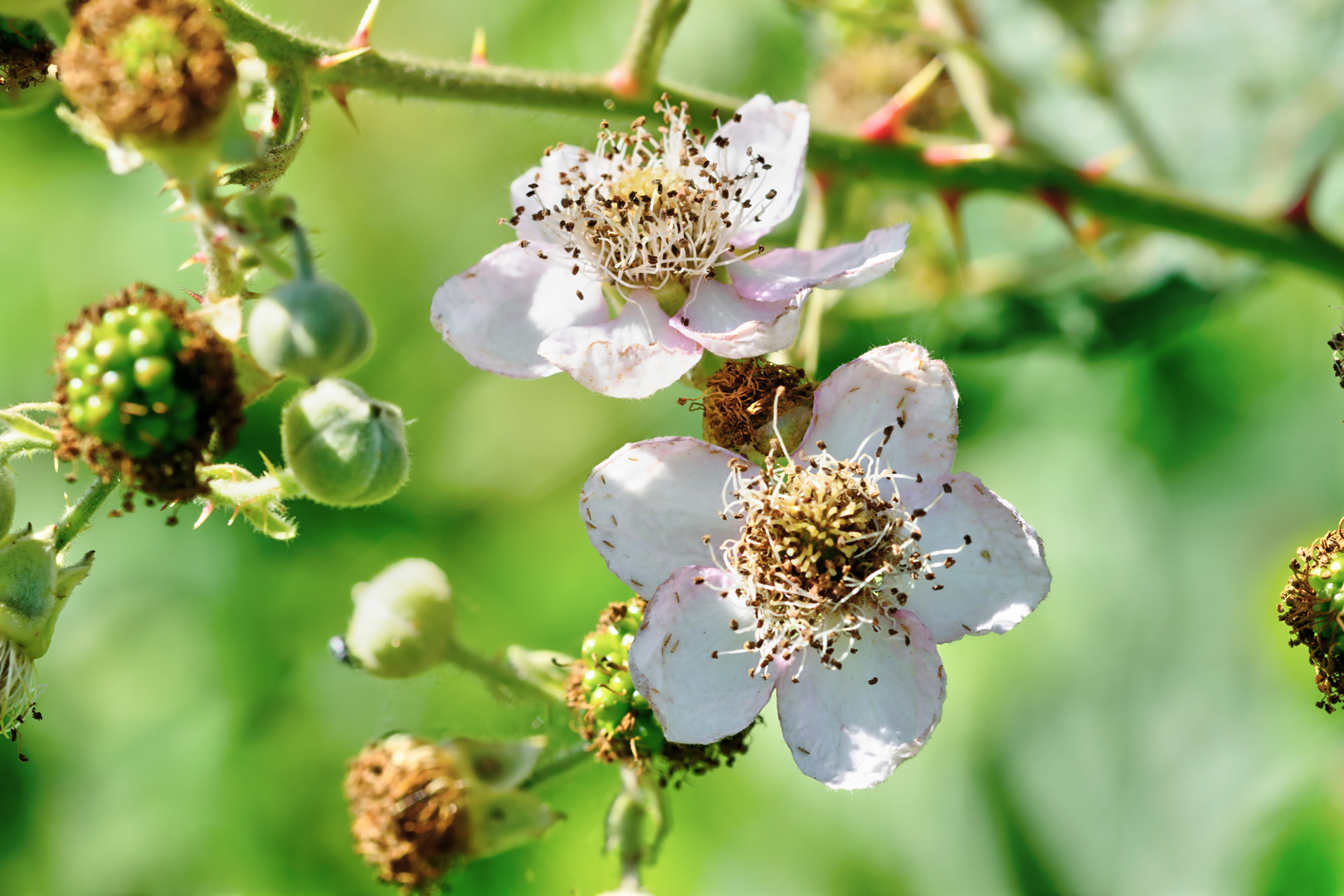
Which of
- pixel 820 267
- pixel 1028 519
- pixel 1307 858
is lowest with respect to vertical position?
pixel 1028 519

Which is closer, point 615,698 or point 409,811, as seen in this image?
point 615,698

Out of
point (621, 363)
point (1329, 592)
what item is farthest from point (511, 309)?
point (1329, 592)

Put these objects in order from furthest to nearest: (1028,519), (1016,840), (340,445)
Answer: (1028,519) < (1016,840) < (340,445)

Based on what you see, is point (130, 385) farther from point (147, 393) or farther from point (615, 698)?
point (615, 698)

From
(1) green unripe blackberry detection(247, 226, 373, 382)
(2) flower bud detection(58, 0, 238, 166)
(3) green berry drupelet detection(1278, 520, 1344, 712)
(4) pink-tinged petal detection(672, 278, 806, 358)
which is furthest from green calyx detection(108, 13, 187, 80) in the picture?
(3) green berry drupelet detection(1278, 520, 1344, 712)

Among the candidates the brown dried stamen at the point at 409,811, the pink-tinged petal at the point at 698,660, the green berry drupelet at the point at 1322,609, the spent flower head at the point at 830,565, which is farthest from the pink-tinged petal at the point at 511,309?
the green berry drupelet at the point at 1322,609
